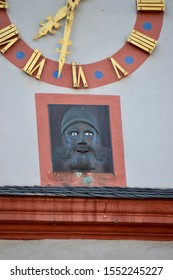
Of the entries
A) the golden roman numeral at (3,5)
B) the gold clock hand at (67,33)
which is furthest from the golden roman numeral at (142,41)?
the golden roman numeral at (3,5)

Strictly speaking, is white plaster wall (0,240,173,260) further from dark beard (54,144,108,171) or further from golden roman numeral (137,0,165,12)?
golden roman numeral (137,0,165,12)

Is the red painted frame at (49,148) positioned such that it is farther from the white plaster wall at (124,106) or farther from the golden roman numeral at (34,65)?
the golden roman numeral at (34,65)

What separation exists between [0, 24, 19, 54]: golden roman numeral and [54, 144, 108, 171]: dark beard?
0.85 m

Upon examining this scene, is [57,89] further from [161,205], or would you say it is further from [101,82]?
[161,205]

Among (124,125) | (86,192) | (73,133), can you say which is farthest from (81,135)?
(86,192)

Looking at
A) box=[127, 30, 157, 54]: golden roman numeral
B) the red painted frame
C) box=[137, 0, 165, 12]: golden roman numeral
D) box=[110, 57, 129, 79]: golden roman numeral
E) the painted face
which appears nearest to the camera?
the red painted frame

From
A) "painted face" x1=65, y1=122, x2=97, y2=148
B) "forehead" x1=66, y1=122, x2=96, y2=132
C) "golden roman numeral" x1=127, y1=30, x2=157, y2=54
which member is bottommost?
"painted face" x1=65, y1=122, x2=97, y2=148

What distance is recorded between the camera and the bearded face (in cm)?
1252

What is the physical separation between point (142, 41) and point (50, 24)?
2.14 ft

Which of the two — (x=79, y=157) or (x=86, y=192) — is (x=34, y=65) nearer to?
(x=79, y=157)

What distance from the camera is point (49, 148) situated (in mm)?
12570

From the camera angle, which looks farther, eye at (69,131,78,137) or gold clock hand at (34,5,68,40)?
gold clock hand at (34,5,68,40)

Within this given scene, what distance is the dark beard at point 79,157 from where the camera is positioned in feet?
41.0

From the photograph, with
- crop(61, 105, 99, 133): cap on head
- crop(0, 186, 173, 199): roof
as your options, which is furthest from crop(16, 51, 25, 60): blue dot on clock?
crop(0, 186, 173, 199): roof
